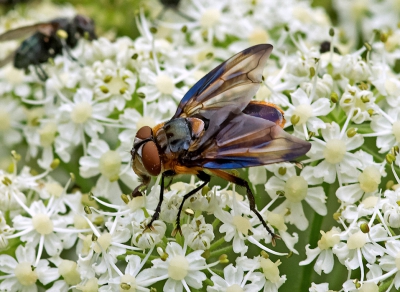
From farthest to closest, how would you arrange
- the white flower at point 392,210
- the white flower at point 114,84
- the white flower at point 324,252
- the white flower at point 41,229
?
the white flower at point 114,84, the white flower at point 41,229, the white flower at point 324,252, the white flower at point 392,210

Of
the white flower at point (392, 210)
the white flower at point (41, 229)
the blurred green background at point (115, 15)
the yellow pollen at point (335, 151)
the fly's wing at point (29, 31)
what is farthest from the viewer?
the blurred green background at point (115, 15)

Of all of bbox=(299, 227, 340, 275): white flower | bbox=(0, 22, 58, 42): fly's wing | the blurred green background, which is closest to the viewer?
bbox=(299, 227, 340, 275): white flower

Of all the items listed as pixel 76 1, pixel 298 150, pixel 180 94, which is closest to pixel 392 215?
pixel 298 150

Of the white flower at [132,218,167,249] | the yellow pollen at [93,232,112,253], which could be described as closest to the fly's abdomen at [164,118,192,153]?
the white flower at [132,218,167,249]

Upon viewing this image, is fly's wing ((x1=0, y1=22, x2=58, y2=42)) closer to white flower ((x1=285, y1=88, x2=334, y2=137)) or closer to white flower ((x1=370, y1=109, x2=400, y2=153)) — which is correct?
white flower ((x1=285, y1=88, x2=334, y2=137))

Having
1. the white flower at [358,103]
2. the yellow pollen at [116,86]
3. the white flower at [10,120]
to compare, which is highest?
the white flower at [358,103]

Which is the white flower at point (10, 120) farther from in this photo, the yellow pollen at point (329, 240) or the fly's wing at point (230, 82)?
the yellow pollen at point (329, 240)

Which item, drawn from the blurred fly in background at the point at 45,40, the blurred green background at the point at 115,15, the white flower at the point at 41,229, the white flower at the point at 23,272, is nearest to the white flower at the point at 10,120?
the blurred fly in background at the point at 45,40

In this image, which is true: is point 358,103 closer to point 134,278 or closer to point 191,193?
point 191,193
